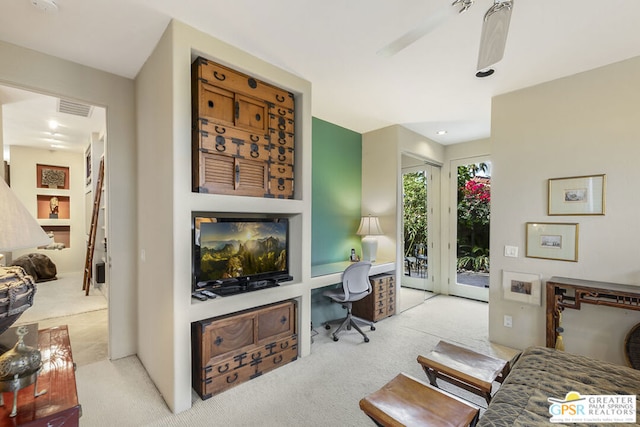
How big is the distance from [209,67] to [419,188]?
161 inches

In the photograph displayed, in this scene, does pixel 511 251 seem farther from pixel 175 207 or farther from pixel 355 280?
pixel 175 207

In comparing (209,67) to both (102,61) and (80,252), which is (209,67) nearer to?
(102,61)

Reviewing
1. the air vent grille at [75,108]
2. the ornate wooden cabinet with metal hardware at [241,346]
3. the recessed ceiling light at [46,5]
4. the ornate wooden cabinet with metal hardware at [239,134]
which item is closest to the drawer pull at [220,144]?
the ornate wooden cabinet with metal hardware at [239,134]

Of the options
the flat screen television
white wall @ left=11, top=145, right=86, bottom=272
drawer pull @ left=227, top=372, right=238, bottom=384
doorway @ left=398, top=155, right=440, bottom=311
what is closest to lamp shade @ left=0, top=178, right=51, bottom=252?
the flat screen television

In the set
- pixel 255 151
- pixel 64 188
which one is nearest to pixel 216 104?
pixel 255 151

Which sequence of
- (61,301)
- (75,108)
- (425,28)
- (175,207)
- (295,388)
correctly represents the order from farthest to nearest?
1. (61,301)
2. (75,108)
3. (295,388)
4. (175,207)
5. (425,28)

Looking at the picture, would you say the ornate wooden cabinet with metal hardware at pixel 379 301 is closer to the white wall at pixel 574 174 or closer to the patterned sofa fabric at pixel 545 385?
the white wall at pixel 574 174

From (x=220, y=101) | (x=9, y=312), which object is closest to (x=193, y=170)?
(x=220, y=101)

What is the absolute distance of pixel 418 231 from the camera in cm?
507

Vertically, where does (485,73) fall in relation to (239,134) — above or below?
above

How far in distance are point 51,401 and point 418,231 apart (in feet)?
16.2

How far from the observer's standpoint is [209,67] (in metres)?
2.23

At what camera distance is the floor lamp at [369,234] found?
13.5 feet

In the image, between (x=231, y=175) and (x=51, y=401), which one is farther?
(x=231, y=175)
